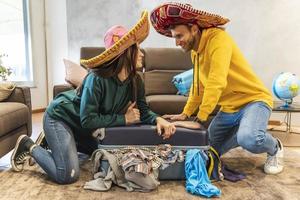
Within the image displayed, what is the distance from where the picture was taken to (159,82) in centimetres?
330

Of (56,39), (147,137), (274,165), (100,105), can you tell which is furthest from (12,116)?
(56,39)

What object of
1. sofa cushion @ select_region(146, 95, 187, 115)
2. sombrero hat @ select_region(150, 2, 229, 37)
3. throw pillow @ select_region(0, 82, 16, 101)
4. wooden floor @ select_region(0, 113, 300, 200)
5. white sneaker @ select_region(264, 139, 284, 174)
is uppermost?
sombrero hat @ select_region(150, 2, 229, 37)

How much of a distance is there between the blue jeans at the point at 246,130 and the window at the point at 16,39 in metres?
3.18

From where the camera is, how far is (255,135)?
6.29 feet

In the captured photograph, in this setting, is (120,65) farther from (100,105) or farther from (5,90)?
(5,90)

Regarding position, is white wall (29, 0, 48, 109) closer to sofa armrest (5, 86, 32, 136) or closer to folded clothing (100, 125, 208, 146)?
sofa armrest (5, 86, 32, 136)

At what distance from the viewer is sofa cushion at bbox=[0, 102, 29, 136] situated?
7.01 feet

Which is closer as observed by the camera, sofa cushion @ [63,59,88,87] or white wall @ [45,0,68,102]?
sofa cushion @ [63,59,88,87]

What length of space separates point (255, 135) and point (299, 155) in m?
0.95

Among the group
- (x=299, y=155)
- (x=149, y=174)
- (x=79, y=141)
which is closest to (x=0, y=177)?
(x=79, y=141)

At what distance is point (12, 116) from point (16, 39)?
8.34ft

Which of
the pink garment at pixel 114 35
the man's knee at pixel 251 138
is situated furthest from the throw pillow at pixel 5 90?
the man's knee at pixel 251 138

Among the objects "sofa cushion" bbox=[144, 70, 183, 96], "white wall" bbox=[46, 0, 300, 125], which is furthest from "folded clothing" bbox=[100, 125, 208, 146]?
"white wall" bbox=[46, 0, 300, 125]

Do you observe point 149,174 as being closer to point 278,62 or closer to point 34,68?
point 278,62
